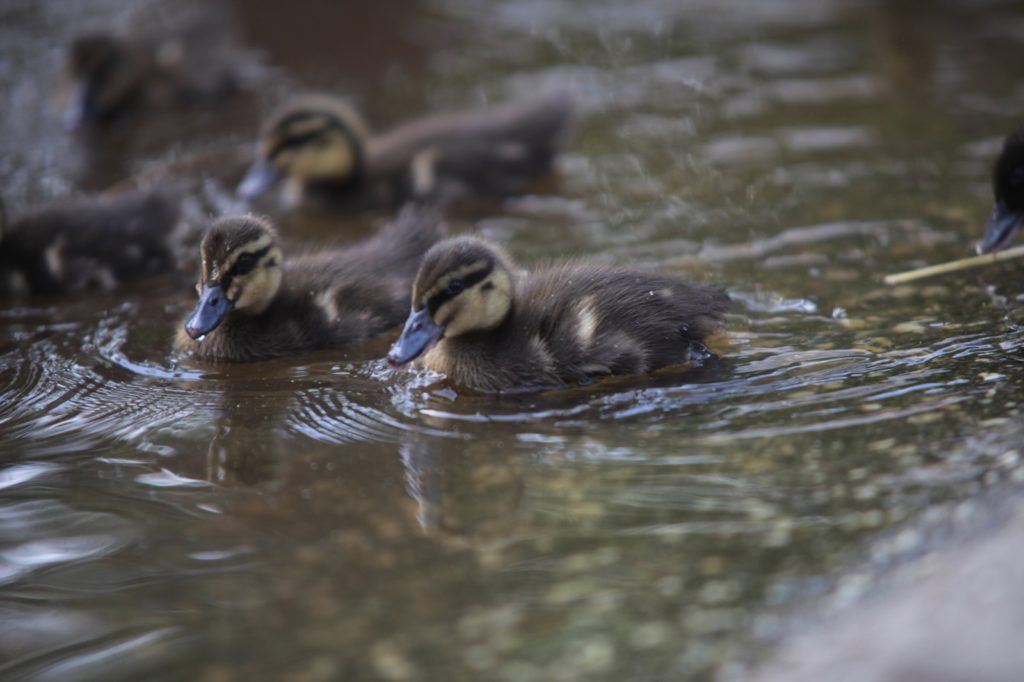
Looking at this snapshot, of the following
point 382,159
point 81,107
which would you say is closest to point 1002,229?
point 382,159

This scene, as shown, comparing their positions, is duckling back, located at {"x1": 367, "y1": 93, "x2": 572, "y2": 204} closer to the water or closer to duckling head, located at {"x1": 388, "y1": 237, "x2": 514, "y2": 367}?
the water

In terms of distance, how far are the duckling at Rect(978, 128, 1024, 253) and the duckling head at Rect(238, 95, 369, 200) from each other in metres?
2.93

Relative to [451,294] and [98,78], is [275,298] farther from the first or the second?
[98,78]

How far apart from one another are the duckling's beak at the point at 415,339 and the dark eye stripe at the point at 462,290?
0.09 feet

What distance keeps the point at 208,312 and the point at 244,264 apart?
Answer: 20 centimetres

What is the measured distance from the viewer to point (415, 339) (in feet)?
12.3

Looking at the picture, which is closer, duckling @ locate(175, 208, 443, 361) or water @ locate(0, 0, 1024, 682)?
water @ locate(0, 0, 1024, 682)

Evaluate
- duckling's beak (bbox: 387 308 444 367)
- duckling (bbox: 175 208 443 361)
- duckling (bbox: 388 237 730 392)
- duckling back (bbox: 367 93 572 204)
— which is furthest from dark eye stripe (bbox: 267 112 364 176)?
duckling's beak (bbox: 387 308 444 367)

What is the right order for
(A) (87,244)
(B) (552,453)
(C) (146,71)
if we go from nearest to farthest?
(B) (552,453)
(A) (87,244)
(C) (146,71)

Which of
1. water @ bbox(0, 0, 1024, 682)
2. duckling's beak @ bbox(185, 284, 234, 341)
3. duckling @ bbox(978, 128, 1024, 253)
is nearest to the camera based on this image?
water @ bbox(0, 0, 1024, 682)

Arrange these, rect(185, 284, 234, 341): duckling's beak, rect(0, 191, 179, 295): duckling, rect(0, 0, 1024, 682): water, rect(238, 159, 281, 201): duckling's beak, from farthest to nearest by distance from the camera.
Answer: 1. rect(238, 159, 281, 201): duckling's beak
2. rect(0, 191, 179, 295): duckling
3. rect(185, 284, 234, 341): duckling's beak
4. rect(0, 0, 1024, 682): water

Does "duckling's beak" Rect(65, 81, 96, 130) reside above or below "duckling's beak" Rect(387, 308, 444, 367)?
above

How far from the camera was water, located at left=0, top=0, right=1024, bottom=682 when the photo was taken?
258cm

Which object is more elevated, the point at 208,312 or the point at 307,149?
the point at 307,149
